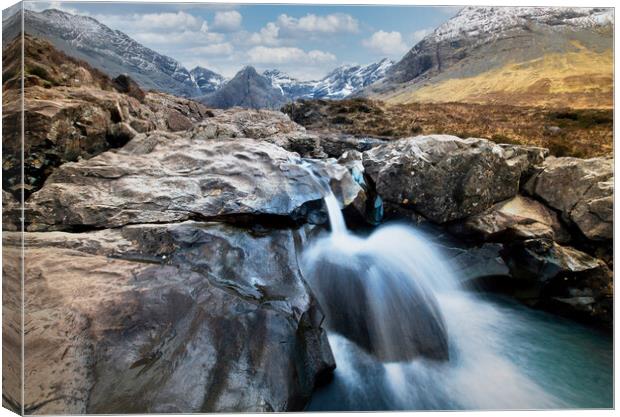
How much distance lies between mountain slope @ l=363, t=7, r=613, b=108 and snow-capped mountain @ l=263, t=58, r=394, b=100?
160mm

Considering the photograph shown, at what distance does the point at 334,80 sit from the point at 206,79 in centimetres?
157

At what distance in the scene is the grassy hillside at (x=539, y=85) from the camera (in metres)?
3.98

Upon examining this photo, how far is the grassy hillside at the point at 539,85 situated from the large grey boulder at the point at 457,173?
643 millimetres

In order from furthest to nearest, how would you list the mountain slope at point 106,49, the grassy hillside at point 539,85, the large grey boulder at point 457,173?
the large grey boulder at point 457,173 < the grassy hillside at point 539,85 < the mountain slope at point 106,49

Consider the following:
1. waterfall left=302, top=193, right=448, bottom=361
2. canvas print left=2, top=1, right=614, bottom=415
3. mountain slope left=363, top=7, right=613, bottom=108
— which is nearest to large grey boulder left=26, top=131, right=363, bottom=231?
canvas print left=2, top=1, right=614, bottom=415

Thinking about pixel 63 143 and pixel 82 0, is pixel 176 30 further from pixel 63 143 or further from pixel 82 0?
pixel 63 143

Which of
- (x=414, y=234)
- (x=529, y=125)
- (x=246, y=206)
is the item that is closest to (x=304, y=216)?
(x=246, y=206)

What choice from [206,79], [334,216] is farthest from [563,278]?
[206,79]

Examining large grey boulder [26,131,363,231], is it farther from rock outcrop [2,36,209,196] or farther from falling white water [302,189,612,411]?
falling white water [302,189,612,411]

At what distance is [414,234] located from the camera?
521cm

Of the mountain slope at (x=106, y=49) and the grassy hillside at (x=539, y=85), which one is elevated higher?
the grassy hillside at (x=539, y=85)

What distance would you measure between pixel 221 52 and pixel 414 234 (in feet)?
11.7

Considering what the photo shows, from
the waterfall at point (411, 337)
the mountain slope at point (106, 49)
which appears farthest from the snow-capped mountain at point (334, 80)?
the waterfall at point (411, 337)

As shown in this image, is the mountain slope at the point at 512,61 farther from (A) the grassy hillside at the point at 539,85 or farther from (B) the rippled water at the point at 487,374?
(B) the rippled water at the point at 487,374
